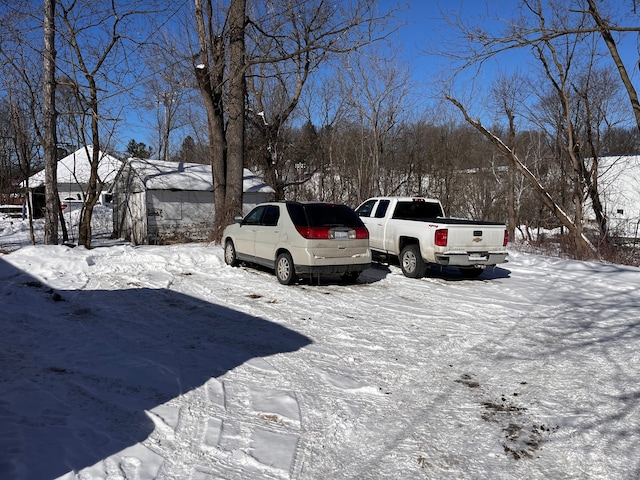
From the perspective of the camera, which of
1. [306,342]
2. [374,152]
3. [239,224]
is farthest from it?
[374,152]

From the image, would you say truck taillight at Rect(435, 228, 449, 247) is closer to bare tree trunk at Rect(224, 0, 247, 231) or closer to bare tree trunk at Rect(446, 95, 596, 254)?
bare tree trunk at Rect(224, 0, 247, 231)

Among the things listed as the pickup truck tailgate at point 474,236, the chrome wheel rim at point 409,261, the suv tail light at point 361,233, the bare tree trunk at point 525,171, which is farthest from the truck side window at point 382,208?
the bare tree trunk at point 525,171

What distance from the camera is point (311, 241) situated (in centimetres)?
906

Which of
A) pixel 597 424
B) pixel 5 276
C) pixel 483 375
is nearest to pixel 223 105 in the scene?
pixel 5 276

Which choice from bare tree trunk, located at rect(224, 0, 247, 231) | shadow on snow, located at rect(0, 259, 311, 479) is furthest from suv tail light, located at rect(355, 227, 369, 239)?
bare tree trunk, located at rect(224, 0, 247, 231)

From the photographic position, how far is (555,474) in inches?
123

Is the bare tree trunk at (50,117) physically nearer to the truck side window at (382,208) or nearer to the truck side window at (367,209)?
the truck side window at (367,209)

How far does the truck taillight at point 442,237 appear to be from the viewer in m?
9.95

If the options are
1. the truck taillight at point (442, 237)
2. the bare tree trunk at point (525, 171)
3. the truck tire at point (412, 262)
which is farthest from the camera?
the bare tree trunk at point (525, 171)

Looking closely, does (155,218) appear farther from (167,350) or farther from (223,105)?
(167,350)

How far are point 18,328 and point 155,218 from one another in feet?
48.1

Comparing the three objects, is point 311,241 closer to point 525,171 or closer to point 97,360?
point 97,360

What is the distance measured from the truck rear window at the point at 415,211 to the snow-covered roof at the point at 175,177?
40.3 ft

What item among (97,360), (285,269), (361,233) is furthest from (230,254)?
(97,360)
